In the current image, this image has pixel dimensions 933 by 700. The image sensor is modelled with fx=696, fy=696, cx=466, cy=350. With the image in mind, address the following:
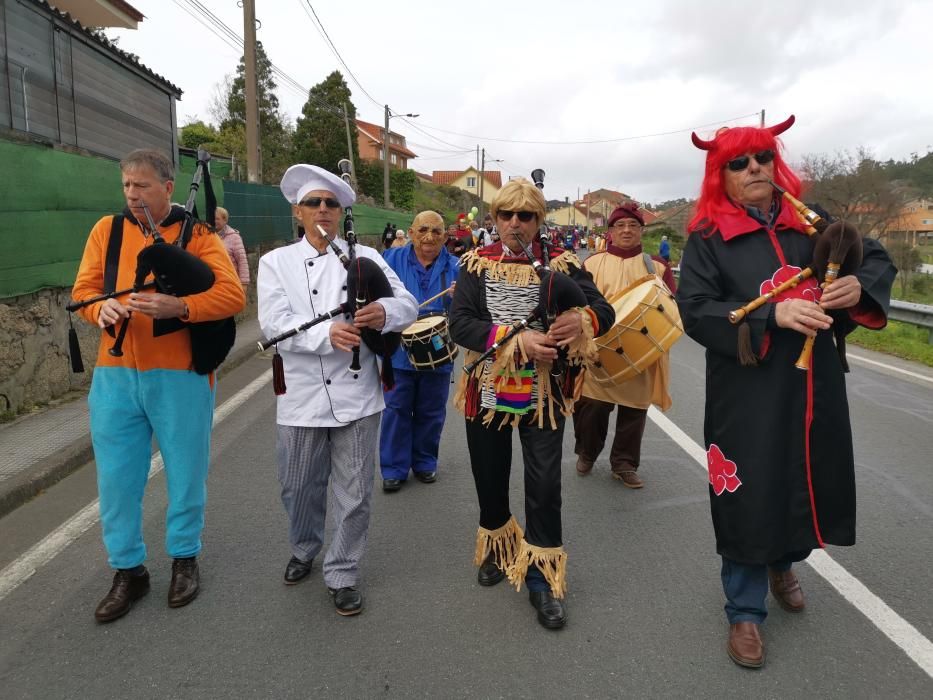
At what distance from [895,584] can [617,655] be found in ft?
4.97

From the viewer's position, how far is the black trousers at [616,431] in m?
4.69

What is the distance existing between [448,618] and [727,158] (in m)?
2.25

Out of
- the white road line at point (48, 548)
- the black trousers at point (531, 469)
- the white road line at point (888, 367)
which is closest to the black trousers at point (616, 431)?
the black trousers at point (531, 469)

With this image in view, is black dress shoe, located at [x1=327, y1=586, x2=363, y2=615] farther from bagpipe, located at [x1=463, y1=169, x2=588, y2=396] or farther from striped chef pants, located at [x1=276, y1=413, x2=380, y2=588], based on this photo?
bagpipe, located at [x1=463, y1=169, x2=588, y2=396]

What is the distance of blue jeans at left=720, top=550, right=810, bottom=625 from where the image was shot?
2752mm

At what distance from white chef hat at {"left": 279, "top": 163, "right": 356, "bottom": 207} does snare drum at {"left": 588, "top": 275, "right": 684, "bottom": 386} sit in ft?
6.56

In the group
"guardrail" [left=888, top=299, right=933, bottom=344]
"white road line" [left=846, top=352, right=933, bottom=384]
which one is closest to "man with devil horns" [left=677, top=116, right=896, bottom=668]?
"white road line" [left=846, top=352, right=933, bottom=384]

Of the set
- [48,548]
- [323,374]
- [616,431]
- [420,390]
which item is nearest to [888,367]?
[616,431]

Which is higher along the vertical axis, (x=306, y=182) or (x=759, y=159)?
(x=759, y=159)

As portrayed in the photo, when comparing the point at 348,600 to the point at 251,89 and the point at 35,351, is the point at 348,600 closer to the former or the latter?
the point at 35,351

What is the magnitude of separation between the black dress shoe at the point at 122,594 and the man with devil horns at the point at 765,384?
100 inches

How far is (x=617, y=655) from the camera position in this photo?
8.91ft


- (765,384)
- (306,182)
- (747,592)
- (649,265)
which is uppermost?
(306,182)

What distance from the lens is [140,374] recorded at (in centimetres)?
297
